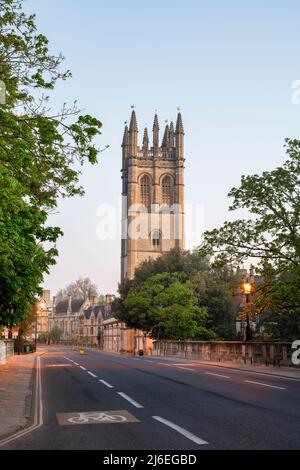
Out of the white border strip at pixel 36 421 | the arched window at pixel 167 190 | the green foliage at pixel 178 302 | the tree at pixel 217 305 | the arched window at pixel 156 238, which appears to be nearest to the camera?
the white border strip at pixel 36 421

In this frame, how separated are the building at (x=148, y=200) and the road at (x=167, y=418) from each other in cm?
9744

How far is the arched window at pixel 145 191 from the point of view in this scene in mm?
A: 123738

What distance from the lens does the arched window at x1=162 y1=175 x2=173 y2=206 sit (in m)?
125

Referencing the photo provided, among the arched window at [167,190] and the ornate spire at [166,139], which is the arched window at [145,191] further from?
the ornate spire at [166,139]

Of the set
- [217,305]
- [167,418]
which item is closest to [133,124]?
[217,305]

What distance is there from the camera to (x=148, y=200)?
124188mm

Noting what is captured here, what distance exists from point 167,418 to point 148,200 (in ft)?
371

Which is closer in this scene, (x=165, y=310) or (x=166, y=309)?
(x=166, y=309)

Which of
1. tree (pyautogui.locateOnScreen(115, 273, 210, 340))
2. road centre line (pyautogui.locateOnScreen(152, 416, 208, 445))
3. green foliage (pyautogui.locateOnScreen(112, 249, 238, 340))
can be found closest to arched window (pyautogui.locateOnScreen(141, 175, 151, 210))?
green foliage (pyautogui.locateOnScreen(112, 249, 238, 340))

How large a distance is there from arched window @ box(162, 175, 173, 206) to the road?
106455 mm

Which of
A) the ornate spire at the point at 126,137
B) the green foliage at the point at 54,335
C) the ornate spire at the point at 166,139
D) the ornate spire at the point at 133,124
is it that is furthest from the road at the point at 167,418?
the green foliage at the point at 54,335

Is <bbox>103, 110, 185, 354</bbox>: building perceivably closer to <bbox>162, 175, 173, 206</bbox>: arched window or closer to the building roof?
<bbox>162, 175, 173, 206</bbox>: arched window

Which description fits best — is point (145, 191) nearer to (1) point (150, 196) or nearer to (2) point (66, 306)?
(1) point (150, 196)

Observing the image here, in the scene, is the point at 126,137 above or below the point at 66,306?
above
